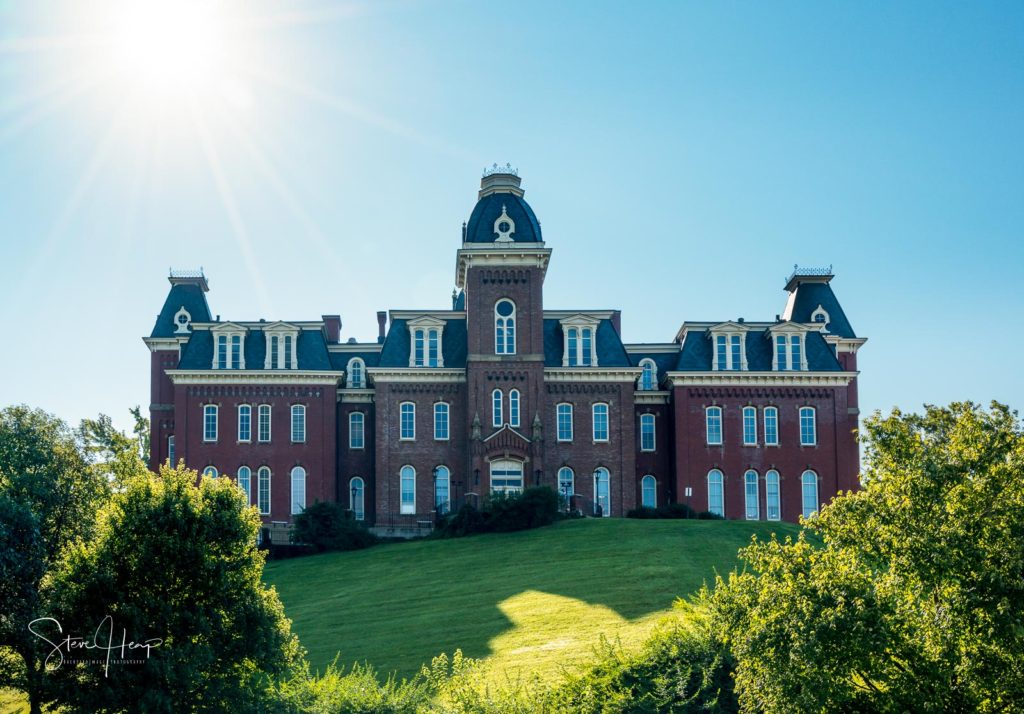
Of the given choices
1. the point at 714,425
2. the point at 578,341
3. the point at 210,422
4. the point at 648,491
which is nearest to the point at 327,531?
the point at 210,422

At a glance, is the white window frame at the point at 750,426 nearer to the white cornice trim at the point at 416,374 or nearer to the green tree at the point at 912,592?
the white cornice trim at the point at 416,374

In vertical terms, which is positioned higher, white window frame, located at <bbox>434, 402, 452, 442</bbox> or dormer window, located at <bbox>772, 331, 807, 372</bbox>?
dormer window, located at <bbox>772, 331, 807, 372</bbox>

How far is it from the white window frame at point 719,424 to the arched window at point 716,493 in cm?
138

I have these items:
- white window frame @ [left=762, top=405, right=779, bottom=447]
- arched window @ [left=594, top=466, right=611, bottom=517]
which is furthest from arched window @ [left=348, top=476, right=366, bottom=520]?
white window frame @ [left=762, top=405, right=779, bottom=447]

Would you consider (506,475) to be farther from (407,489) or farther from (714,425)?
(714,425)

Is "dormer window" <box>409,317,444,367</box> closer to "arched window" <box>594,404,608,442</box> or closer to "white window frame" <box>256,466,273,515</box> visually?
"arched window" <box>594,404,608,442</box>

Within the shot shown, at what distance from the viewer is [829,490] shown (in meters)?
61.3

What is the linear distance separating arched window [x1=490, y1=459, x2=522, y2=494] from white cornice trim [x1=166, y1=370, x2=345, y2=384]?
31.5ft

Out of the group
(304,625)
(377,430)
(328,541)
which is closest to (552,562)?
(304,625)

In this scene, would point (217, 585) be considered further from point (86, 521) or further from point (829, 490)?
point (829, 490)

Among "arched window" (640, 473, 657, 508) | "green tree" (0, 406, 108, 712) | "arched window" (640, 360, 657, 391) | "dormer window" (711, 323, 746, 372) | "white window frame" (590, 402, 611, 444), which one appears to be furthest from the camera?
"arched window" (640, 360, 657, 391)

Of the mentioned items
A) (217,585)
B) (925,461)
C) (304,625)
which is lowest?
(304,625)

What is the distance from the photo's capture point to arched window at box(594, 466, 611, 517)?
2386 inches

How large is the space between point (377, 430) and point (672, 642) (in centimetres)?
3478
